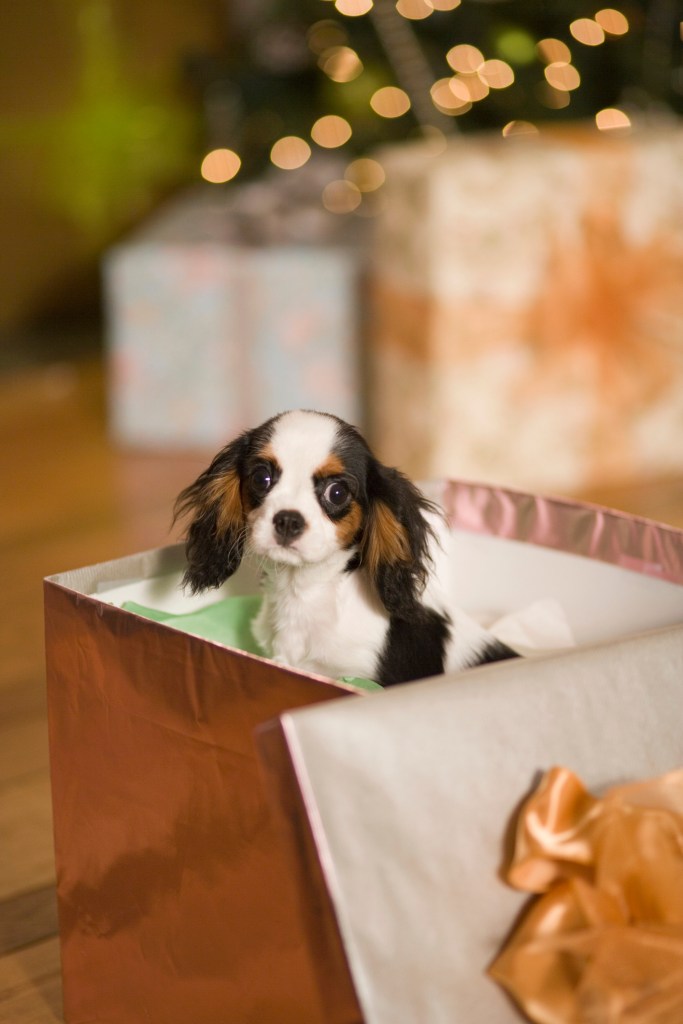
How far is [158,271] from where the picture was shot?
311 cm

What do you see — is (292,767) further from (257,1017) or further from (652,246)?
(652,246)

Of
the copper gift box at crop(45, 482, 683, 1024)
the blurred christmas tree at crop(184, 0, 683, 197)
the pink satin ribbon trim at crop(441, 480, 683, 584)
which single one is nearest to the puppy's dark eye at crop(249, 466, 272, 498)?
the copper gift box at crop(45, 482, 683, 1024)

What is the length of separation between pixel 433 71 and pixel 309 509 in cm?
255

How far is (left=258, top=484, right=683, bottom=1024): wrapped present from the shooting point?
2.33ft

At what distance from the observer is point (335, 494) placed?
102cm

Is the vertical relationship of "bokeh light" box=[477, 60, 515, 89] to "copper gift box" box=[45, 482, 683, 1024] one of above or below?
above

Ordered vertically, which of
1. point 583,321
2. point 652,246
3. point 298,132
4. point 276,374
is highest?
point 298,132

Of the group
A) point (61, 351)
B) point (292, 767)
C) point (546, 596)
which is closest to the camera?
point (292, 767)

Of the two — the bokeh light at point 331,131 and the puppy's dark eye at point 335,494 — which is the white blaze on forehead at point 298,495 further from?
the bokeh light at point 331,131

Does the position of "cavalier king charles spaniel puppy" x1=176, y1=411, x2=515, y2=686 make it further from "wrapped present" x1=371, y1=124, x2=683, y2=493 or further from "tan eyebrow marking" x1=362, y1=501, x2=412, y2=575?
"wrapped present" x1=371, y1=124, x2=683, y2=493

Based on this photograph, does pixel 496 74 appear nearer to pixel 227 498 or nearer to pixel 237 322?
pixel 237 322

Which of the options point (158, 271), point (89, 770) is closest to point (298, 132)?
point (158, 271)

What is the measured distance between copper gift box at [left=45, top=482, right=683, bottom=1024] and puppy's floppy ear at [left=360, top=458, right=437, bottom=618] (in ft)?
0.61

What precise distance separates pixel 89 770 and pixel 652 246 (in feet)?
7.17
